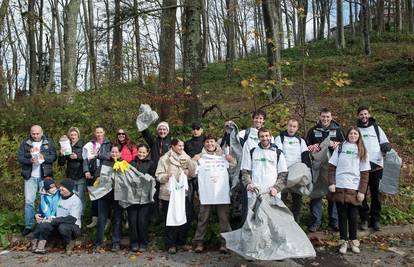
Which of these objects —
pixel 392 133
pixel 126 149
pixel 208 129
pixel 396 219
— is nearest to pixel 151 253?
pixel 126 149

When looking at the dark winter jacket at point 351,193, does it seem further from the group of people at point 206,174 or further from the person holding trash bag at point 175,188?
the person holding trash bag at point 175,188

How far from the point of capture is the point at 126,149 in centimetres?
725

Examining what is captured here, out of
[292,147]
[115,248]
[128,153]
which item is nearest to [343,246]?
[292,147]

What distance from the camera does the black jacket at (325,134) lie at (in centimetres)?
684

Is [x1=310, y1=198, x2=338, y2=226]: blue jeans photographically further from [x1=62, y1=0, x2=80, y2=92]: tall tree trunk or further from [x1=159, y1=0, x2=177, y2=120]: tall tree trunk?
[x1=62, y1=0, x2=80, y2=92]: tall tree trunk

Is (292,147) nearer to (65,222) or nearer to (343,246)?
(343,246)

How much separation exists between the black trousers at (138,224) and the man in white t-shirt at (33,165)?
1879 mm

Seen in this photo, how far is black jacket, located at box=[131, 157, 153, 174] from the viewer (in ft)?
23.1

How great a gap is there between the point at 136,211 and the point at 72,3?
1019 centimetres

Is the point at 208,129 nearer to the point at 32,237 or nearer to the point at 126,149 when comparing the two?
the point at 126,149

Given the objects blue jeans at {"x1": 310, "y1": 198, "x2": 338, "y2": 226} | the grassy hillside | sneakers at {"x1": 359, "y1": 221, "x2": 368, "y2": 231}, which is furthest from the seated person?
sneakers at {"x1": 359, "y1": 221, "x2": 368, "y2": 231}

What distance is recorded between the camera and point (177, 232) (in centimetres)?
684

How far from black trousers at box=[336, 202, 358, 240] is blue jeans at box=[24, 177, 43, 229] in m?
5.14

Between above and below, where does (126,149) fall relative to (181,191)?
above
